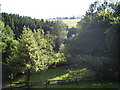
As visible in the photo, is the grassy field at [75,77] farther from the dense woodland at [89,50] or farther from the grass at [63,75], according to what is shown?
the dense woodland at [89,50]

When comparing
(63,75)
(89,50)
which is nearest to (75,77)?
(63,75)

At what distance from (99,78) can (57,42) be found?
33883mm

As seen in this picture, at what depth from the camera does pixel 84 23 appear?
2748cm

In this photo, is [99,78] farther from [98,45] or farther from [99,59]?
[98,45]

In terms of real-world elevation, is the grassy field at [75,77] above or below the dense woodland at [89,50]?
below

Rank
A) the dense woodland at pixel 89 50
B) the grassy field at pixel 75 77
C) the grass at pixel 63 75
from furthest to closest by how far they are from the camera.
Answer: the grass at pixel 63 75 → the grassy field at pixel 75 77 → the dense woodland at pixel 89 50

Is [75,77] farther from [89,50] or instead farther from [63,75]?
[89,50]

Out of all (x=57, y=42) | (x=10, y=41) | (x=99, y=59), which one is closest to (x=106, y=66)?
(x=99, y=59)

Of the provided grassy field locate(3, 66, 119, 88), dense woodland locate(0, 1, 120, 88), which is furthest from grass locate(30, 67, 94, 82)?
dense woodland locate(0, 1, 120, 88)

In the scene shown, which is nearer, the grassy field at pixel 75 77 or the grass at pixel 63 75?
the grassy field at pixel 75 77

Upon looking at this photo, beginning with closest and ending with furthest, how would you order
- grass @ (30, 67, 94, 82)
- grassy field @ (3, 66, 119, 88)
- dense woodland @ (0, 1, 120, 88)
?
dense woodland @ (0, 1, 120, 88) < grassy field @ (3, 66, 119, 88) < grass @ (30, 67, 94, 82)

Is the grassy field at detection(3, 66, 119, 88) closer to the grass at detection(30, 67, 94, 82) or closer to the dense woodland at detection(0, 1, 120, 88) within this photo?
the grass at detection(30, 67, 94, 82)

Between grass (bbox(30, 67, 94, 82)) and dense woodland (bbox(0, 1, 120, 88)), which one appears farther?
grass (bbox(30, 67, 94, 82))

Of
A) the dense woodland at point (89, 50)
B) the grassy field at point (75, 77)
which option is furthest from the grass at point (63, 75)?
the dense woodland at point (89, 50)
